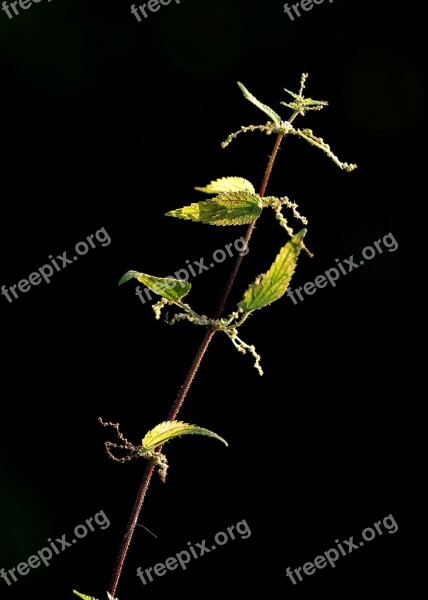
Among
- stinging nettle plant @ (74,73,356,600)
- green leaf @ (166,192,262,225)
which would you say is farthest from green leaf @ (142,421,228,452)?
green leaf @ (166,192,262,225)

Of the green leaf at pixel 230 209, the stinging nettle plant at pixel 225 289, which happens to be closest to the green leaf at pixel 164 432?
the stinging nettle plant at pixel 225 289

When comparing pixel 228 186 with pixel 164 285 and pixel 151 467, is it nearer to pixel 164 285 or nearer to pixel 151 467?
pixel 164 285

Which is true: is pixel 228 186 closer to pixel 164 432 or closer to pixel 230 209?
pixel 230 209

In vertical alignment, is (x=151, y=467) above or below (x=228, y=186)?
below

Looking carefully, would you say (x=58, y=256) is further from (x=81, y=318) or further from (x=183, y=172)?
(x=183, y=172)

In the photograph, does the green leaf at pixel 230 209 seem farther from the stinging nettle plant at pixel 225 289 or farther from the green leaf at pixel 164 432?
the green leaf at pixel 164 432

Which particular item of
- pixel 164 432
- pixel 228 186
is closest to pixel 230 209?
pixel 228 186
